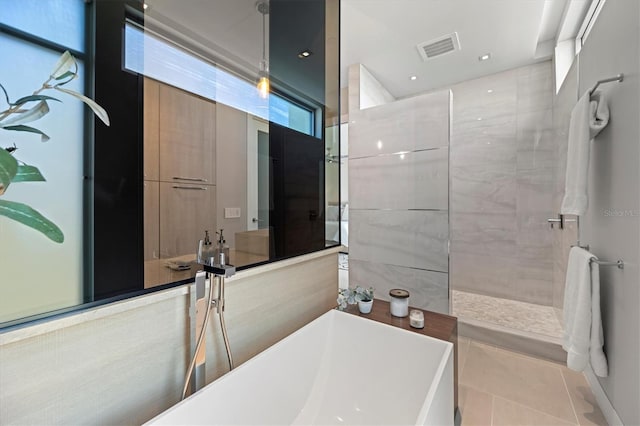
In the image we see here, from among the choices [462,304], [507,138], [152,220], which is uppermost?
[507,138]

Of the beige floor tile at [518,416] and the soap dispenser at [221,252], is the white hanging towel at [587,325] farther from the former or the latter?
the soap dispenser at [221,252]

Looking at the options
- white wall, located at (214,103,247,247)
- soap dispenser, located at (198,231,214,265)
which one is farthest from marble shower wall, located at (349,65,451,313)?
soap dispenser, located at (198,231,214,265)

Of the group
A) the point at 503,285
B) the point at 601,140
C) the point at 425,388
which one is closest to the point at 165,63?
the point at 425,388

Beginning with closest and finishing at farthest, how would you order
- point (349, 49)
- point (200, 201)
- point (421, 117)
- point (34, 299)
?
point (34, 299) → point (200, 201) → point (421, 117) → point (349, 49)

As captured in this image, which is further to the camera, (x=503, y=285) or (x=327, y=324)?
(x=503, y=285)

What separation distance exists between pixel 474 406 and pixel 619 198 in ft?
4.92

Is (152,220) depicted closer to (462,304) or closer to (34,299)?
(34,299)

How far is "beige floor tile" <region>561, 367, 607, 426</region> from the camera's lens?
1582mm

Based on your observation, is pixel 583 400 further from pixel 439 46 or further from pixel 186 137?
pixel 186 137

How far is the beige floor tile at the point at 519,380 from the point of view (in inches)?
67.5

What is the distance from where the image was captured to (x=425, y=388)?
1178 mm

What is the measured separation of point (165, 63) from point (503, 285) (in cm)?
408

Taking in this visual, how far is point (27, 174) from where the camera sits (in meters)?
0.70

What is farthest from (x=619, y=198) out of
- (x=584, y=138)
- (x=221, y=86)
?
(x=221, y=86)
